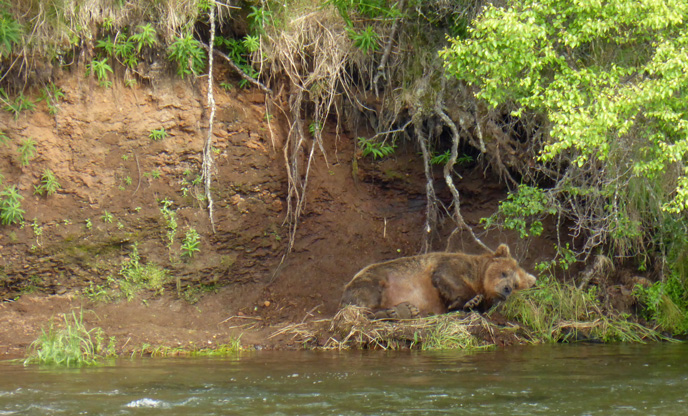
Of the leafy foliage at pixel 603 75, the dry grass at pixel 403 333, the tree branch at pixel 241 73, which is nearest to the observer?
the leafy foliage at pixel 603 75

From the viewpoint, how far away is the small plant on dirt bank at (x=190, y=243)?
434 inches

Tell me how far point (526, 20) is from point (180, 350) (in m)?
5.08

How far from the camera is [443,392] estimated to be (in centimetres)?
618

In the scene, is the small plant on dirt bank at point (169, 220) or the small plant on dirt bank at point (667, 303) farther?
the small plant on dirt bank at point (169, 220)

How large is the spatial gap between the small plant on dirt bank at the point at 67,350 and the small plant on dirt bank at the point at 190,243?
2.27 meters

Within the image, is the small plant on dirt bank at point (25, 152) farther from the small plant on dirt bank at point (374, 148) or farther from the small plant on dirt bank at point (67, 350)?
the small plant on dirt bank at point (374, 148)

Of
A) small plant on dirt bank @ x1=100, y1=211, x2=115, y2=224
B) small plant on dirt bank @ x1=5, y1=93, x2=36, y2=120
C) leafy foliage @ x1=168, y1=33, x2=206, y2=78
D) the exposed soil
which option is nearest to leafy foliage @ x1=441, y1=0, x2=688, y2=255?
the exposed soil

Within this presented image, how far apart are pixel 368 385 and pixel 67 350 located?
3372 mm

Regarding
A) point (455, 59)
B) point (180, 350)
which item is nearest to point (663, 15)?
point (455, 59)

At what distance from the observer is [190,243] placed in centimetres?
1103

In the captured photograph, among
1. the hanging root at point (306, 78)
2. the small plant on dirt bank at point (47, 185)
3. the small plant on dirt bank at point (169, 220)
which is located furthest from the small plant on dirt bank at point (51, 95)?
the hanging root at point (306, 78)

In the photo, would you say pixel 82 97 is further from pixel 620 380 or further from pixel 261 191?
pixel 620 380

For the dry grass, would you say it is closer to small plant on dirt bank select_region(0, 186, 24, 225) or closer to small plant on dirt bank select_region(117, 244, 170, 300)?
small plant on dirt bank select_region(117, 244, 170, 300)

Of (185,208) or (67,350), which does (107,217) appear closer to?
(185,208)
